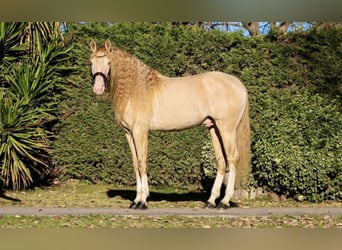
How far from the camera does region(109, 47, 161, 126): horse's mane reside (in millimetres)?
8938

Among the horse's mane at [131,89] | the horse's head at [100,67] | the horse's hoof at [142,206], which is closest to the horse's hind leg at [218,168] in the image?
the horse's hoof at [142,206]

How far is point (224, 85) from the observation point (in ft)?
29.9

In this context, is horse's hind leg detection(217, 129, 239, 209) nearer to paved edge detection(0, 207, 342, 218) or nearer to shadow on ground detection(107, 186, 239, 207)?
paved edge detection(0, 207, 342, 218)

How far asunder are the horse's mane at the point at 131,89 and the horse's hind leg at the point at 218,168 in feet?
3.90

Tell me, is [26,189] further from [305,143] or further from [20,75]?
[305,143]

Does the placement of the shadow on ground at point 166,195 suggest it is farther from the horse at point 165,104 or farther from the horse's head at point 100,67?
the horse's head at point 100,67

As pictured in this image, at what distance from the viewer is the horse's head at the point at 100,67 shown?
8.49 metres

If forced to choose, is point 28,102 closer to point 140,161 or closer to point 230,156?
point 140,161

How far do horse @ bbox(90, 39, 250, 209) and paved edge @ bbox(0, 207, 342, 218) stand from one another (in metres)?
0.30

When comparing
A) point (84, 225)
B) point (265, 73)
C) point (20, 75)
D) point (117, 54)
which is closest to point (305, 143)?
point (265, 73)

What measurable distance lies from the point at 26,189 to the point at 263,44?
5544 millimetres

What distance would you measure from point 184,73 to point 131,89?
3418 mm

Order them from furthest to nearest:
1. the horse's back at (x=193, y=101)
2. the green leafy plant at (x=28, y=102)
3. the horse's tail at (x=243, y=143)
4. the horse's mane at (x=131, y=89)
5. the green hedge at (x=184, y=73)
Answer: the green hedge at (x=184, y=73)
the green leafy plant at (x=28, y=102)
the horse's tail at (x=243, y=143)
the horse's back at (x=193, y=101)
the horse's mane at (x=131, y=89)

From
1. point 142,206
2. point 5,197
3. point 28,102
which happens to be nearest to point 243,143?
point 142,206
